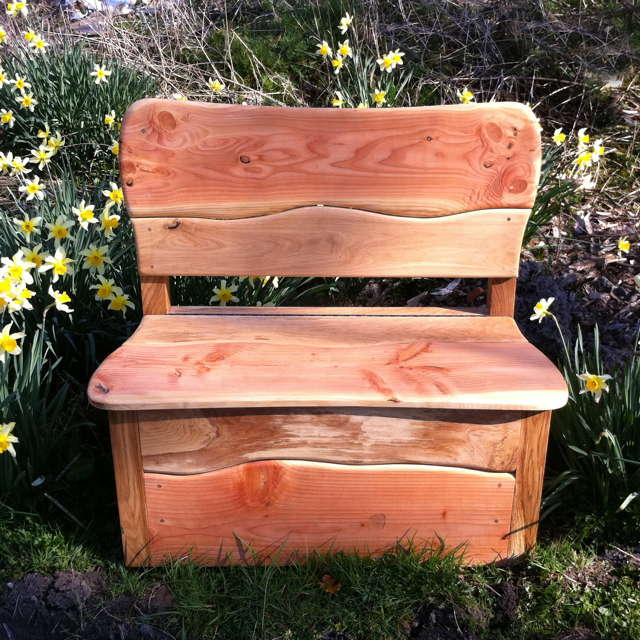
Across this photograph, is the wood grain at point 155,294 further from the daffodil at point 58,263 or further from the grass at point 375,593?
the grass at point 375,593

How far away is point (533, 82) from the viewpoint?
12.4ft

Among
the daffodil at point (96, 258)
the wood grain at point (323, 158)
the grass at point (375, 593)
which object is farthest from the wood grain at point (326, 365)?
the grass at point (375, 593)

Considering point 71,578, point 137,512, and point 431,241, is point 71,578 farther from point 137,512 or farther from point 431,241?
point 431,241

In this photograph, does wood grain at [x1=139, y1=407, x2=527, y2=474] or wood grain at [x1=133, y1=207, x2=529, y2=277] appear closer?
wood grain at [x1=139, y1=407, x2=527, y2=474]

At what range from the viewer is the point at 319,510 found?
181 centimetres

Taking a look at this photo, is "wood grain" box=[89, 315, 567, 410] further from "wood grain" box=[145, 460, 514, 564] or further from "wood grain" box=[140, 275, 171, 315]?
"wood grain" box=[145, 460, 514, 564]

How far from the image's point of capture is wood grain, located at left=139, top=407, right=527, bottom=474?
1.67 metres

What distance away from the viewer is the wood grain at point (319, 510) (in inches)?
69.3

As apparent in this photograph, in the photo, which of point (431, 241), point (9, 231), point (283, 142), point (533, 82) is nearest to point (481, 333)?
point (431, 241)

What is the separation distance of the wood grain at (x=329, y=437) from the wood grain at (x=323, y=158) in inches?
27.0

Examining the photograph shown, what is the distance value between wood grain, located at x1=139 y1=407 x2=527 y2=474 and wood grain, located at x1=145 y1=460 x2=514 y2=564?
37 mm

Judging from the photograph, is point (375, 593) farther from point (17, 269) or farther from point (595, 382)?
point (17, 269)

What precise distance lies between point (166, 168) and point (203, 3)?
3681 mm

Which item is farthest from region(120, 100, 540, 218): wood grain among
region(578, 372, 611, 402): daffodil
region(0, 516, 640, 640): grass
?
region(0, 516, 640, 640): grass
